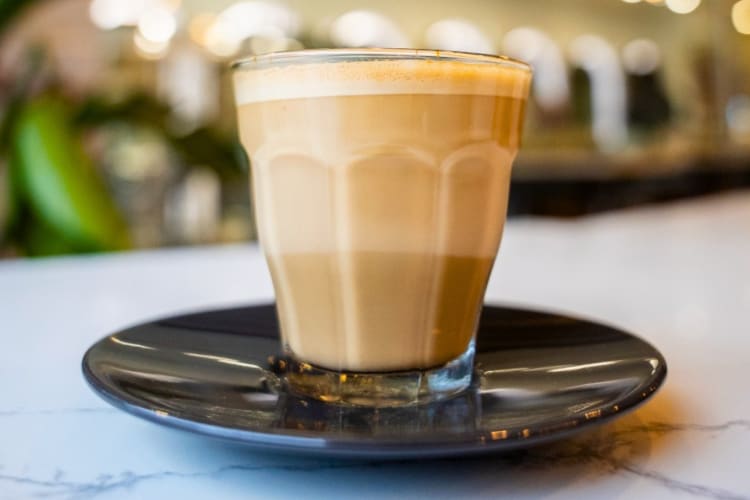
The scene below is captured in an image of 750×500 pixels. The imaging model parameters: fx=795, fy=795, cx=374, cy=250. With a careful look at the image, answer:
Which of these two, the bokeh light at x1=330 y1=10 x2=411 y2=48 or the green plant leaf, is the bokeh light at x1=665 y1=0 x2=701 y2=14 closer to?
the bokeh light at x1=330 y1=10 x2=411 y2=48

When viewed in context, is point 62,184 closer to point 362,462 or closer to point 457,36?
point 362,462

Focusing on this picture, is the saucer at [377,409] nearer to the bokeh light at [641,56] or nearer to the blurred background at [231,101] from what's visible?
the blurred background at [231,101]

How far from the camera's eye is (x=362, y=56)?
353mm

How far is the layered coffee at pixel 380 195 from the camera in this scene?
0.36m

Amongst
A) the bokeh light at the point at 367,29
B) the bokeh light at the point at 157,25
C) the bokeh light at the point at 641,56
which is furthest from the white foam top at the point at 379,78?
the bokeh light at the point at 641,56

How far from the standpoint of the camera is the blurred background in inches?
53.0

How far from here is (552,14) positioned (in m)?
5.29

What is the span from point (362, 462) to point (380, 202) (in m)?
0.13

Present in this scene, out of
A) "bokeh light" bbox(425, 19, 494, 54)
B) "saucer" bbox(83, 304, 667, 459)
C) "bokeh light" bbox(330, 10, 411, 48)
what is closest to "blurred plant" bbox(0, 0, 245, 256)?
"saucer" bbox(83, 304, 667, 459)

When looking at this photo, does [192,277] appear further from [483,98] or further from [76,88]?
[76,88]

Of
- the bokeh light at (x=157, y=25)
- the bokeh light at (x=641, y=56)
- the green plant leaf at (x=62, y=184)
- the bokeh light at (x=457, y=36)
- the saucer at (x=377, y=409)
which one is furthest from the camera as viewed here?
the bokeh light at (x=641, y=56)

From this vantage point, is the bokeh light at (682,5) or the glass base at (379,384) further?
the bokeh light at (682,5)

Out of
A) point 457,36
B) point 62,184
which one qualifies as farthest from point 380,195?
point 457,36

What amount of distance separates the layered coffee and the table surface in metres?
0.10
